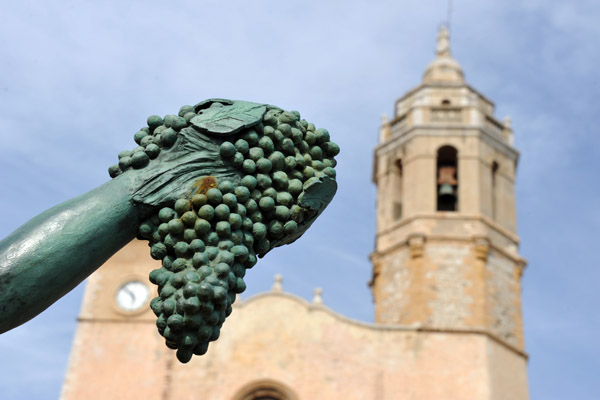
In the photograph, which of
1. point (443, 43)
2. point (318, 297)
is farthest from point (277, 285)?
point (443, 43)

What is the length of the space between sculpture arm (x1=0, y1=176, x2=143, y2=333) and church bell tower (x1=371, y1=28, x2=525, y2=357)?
1845 centimetres

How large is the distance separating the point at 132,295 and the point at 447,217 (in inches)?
274

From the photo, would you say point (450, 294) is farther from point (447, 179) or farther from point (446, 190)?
point (447, 179)

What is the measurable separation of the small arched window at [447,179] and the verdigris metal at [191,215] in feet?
66.6

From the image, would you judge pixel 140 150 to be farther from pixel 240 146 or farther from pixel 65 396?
pixel 65 396

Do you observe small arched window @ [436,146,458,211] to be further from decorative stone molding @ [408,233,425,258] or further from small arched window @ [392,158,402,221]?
decorative stone molding @ [408,233,425,258]

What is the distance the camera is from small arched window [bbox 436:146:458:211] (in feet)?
75.2

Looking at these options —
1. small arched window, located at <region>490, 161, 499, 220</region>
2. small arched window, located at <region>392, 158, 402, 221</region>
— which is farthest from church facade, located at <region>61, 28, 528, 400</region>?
small arched window, located at <region>392, 158, 402, 221</region>

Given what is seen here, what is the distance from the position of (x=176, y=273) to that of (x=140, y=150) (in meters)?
0.34

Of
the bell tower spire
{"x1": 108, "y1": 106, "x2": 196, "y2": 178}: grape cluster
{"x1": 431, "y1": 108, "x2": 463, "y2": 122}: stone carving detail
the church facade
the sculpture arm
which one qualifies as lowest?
the sculpture arm

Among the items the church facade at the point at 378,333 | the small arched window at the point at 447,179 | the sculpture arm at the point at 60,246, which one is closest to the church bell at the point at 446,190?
the small arched window at the point at 447,179

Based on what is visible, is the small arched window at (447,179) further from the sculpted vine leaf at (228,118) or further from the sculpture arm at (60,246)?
the sculpture arm at (60,246)

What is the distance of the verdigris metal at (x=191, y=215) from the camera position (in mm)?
2240

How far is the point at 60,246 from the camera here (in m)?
2.25
